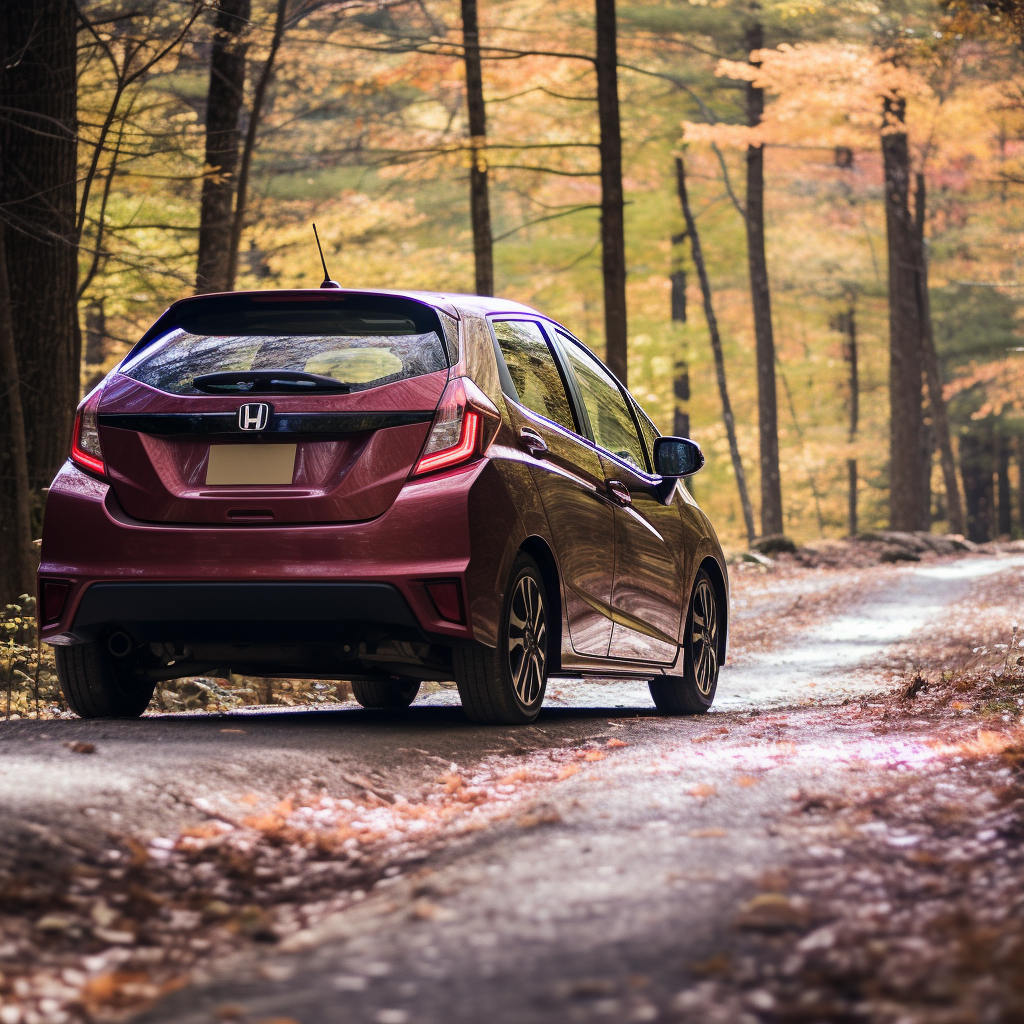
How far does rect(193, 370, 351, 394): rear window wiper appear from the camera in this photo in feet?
19.0

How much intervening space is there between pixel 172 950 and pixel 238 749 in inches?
82.6

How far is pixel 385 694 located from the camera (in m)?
8.67

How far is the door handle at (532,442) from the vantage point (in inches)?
245

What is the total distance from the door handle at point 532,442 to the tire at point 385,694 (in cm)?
270

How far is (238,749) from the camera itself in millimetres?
5355

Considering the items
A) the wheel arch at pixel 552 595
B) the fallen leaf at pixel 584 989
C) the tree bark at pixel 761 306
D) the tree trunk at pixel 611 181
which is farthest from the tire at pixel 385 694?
the tree bark at pixel 761 306

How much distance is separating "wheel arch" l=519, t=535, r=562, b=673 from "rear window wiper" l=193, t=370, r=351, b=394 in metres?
1.23

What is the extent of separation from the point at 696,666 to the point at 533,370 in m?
2.60

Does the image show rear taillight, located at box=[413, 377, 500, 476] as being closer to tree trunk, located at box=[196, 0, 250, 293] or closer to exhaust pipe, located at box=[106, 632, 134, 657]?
exhaust pipe, located at box=[106, 632, 134, 657]

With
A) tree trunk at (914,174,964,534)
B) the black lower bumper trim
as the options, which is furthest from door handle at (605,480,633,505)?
tree trunk at (914,174,964,534)

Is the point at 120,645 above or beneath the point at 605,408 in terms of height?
beneath

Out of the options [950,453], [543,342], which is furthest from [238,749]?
[950,453]

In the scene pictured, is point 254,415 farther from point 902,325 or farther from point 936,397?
point 936,397

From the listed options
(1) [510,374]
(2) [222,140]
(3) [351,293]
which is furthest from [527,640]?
(2) [222,140]
